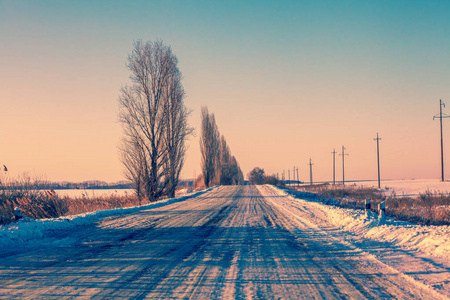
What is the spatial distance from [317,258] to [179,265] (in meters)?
2.59

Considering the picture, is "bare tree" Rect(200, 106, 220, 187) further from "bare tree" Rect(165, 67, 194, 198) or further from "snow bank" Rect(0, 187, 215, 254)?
"snow bank" Rect(0, 187, 215, 254)

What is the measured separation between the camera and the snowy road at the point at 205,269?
13.8ft

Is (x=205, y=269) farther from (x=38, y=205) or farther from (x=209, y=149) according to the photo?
(x=209, y=149)

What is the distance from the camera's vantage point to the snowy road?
4.22 metres

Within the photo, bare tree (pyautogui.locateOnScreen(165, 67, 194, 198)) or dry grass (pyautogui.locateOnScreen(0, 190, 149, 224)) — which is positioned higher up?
bare tree (pyautogui.locateOnScreen(165, 67, 194, 198))

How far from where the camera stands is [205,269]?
5324 mm

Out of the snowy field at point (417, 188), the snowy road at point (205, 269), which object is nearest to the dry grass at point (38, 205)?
the snowy road at point (205, 269)

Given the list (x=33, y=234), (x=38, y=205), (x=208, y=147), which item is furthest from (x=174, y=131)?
(x=208, y=147)

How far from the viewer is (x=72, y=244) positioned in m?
7.51

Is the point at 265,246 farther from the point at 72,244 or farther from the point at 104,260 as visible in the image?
the point at 72,244

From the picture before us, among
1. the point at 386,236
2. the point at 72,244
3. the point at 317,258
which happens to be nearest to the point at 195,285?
the point at 317,258

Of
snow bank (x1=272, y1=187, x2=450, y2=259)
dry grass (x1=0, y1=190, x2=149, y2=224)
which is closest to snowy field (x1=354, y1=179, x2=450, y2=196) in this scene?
snow bank (x1=272, y1=187, x2=450, y2=259)

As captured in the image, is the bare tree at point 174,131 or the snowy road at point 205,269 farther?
the bare tree at point 174,131

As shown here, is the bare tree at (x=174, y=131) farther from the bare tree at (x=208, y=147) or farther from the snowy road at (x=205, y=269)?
the bare tree at (x=208, y=147)
